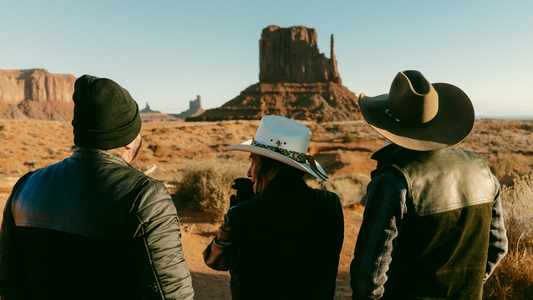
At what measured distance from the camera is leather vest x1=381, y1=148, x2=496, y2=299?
66.9 inches

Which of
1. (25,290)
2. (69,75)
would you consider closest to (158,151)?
(25,290)

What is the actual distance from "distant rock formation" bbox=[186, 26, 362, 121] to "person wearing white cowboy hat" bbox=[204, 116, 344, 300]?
2564 inches

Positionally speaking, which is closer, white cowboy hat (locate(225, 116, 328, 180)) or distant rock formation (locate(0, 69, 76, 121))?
white cowboy hat (locate(225, 116, 328, 180))

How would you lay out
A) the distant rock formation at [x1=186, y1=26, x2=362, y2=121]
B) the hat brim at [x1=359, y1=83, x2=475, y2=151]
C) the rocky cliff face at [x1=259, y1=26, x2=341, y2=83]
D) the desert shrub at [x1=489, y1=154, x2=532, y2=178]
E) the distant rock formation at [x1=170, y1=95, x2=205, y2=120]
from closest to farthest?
1. the hat brim at [x1=359, y1=83, x2=475, y2=151]
2. the desert shrub at [x1=489, y1=154, x2=532, y2=178]
3. the distant rock formation at [x1=186, y1=26, x2=362, y2=121]
4. the rocky cliff face at [x1=259, y1=26, x2=341, y2=83]
5. the distant rock formation at [x1=170, y1=95, x2=205, y2=120]

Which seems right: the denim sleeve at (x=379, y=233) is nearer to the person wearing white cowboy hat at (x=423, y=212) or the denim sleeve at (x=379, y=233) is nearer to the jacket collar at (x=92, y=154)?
the person wearing white cowboy hat at (x=423, y=212)

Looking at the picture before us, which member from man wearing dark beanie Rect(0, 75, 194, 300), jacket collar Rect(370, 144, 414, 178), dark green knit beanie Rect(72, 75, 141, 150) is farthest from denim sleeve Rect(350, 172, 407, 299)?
dark green knit beanie Rect(72, 75, 141, 150)

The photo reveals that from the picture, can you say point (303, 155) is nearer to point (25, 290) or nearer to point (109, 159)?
point (109, 159)

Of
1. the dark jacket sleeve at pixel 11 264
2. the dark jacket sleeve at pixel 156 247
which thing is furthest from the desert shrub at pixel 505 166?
the dark jacket sleeve at pixel 11 264

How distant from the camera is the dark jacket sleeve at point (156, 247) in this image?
140 cm

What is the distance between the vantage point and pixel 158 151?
20297 millimetres

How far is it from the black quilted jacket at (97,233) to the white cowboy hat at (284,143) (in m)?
0.69

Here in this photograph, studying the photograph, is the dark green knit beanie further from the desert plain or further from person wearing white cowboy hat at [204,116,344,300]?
the desert plain

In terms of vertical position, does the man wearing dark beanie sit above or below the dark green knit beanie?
below

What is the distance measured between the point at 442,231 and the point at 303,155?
91 cm
